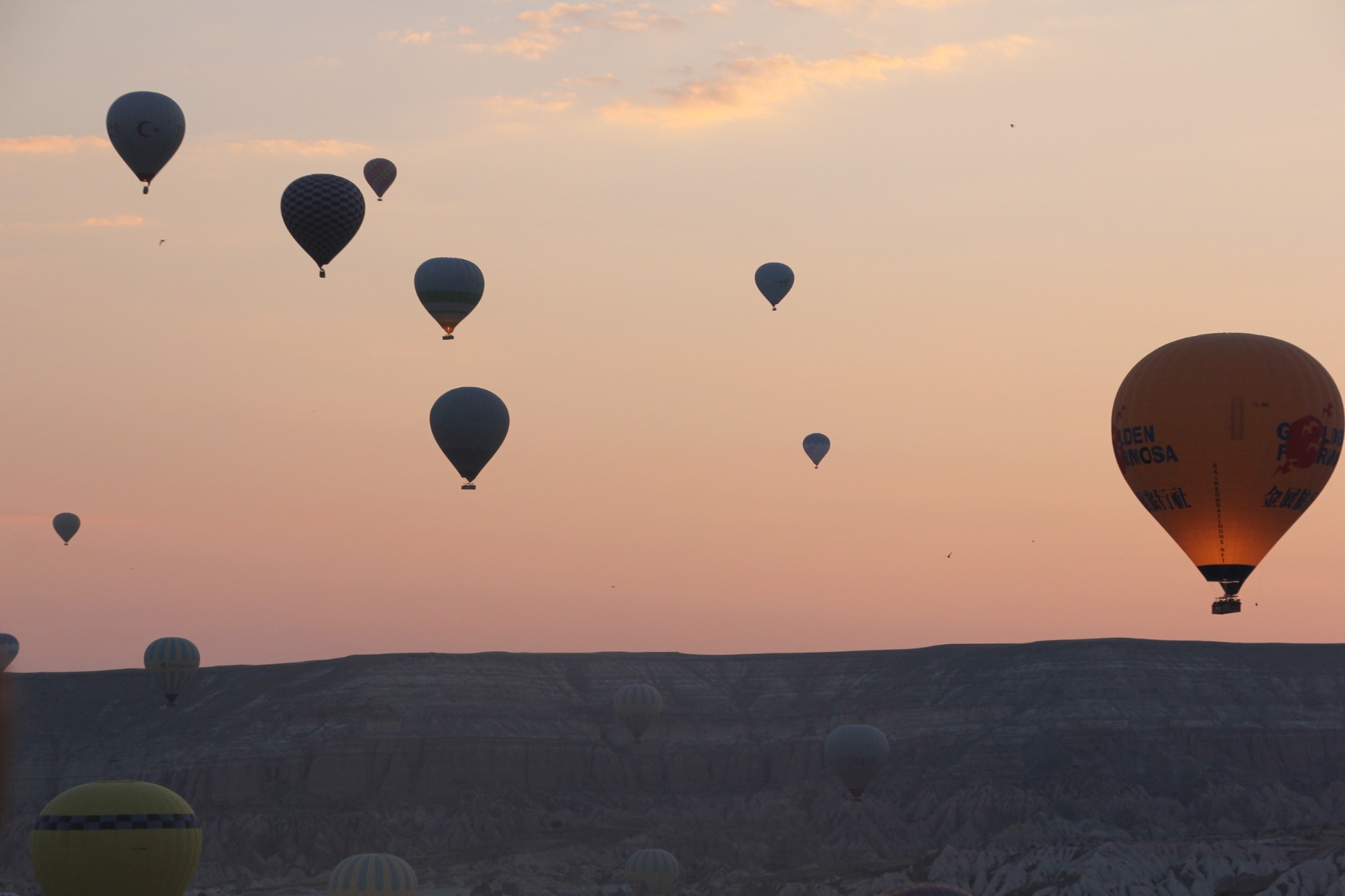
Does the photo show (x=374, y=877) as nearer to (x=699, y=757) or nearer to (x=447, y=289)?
(x=447, y=289)

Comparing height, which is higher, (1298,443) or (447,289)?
(447,289)

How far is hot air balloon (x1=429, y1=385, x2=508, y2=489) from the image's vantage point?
6775cm

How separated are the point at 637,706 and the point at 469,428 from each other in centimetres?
6524

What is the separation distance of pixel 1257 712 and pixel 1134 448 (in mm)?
90612

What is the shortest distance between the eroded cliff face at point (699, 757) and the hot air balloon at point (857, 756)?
6.05 m

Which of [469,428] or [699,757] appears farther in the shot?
[699,757]

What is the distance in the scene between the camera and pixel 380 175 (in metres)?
73.6

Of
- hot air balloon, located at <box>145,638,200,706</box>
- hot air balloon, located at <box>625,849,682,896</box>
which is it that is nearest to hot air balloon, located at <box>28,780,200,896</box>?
hot air balloon, located at <box>625,849,682,896</box>

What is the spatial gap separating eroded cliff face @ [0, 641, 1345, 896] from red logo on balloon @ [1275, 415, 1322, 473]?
57.1 metres

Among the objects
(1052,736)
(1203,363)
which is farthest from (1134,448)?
(1052,736)

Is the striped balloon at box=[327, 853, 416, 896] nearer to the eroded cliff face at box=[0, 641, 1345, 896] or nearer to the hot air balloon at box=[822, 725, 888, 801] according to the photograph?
→ the eroded cliff face at box=[0, 641, 1345, 896]

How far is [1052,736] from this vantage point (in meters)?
127

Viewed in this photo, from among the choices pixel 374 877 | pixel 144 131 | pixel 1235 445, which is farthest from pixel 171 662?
pixel 1235 445

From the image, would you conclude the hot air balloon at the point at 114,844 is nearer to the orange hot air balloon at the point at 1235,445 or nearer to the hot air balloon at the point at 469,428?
the hot air balloon at the point at 469,428
